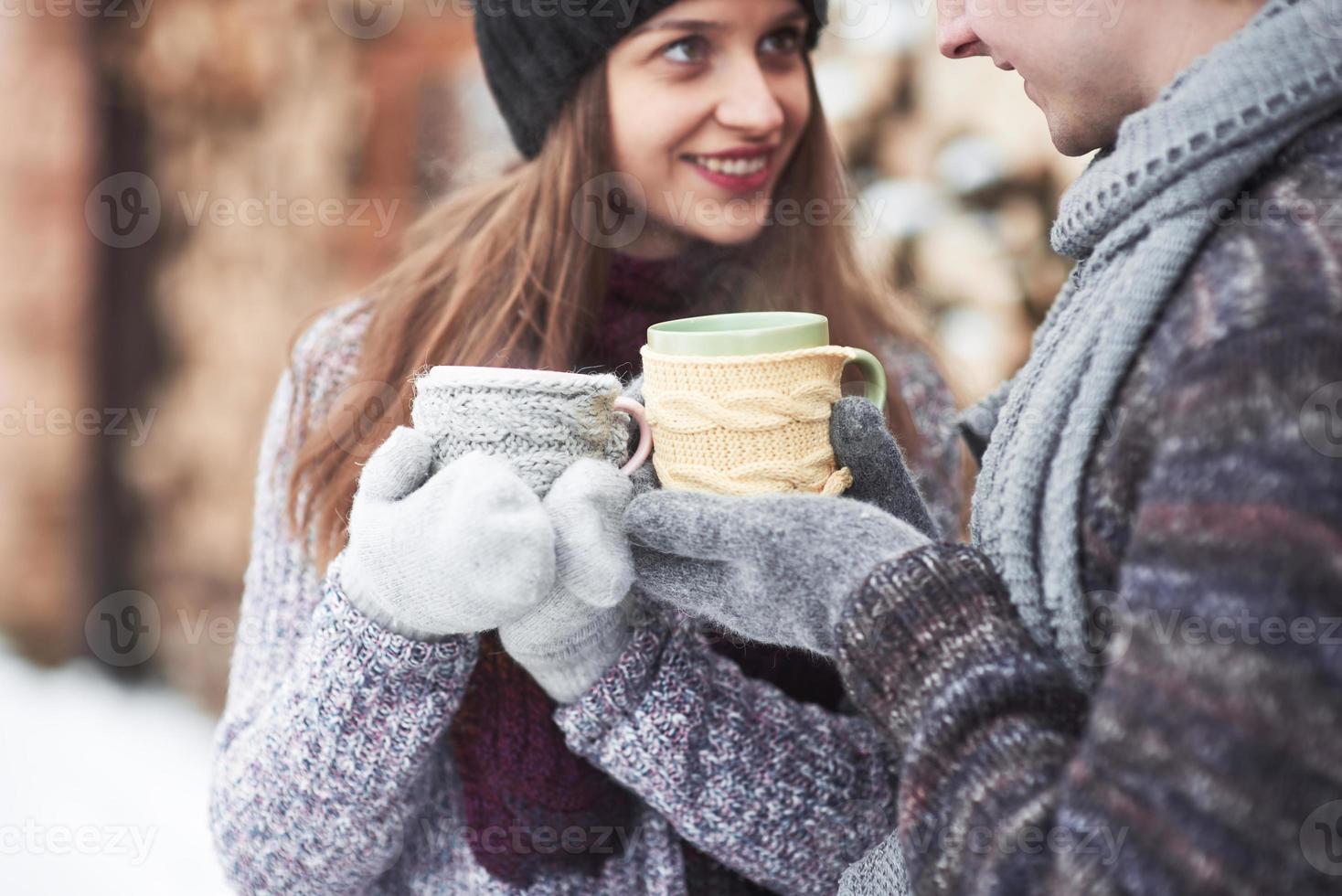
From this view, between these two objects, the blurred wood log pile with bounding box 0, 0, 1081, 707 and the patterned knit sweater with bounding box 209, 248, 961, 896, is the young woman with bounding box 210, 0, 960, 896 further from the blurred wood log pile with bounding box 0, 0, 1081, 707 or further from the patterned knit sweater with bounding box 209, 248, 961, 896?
the blurred wood log pile with bounding box 0, 0, 1081, 707

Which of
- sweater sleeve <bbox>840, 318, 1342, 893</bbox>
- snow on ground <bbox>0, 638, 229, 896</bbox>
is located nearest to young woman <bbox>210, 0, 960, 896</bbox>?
sweater sleeve <bbox>840, 318, 1342, 893</bbox>

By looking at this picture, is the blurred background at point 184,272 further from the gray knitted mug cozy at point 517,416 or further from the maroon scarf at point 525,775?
the gray knitted mug cozy at point 517,416

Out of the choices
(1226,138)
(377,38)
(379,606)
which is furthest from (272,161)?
(1226,138)

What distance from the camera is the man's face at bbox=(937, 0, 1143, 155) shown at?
0.64 metres

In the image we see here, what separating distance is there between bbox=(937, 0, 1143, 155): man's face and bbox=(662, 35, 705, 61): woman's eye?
544 mm

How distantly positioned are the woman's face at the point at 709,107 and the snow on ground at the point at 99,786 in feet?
5.43

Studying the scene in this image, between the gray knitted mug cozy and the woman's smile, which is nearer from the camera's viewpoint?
the gray knitted mug cozy

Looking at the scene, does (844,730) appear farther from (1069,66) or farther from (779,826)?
(1069,66)

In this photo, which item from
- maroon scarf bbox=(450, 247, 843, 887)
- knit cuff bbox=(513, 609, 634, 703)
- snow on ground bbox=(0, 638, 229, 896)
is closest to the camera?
knit cuff bbox=(513, 609, 634, 703)

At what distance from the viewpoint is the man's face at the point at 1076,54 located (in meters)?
0.64

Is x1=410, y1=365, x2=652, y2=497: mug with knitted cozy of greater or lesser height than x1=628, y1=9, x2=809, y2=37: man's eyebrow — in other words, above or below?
below

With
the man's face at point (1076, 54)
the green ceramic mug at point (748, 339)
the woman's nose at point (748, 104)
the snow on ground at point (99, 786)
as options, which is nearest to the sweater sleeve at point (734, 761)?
the green ceramic mug at point (748, 339)

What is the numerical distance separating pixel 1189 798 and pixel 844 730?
53cm

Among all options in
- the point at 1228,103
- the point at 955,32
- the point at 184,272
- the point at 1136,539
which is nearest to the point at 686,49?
the point at 955,32
